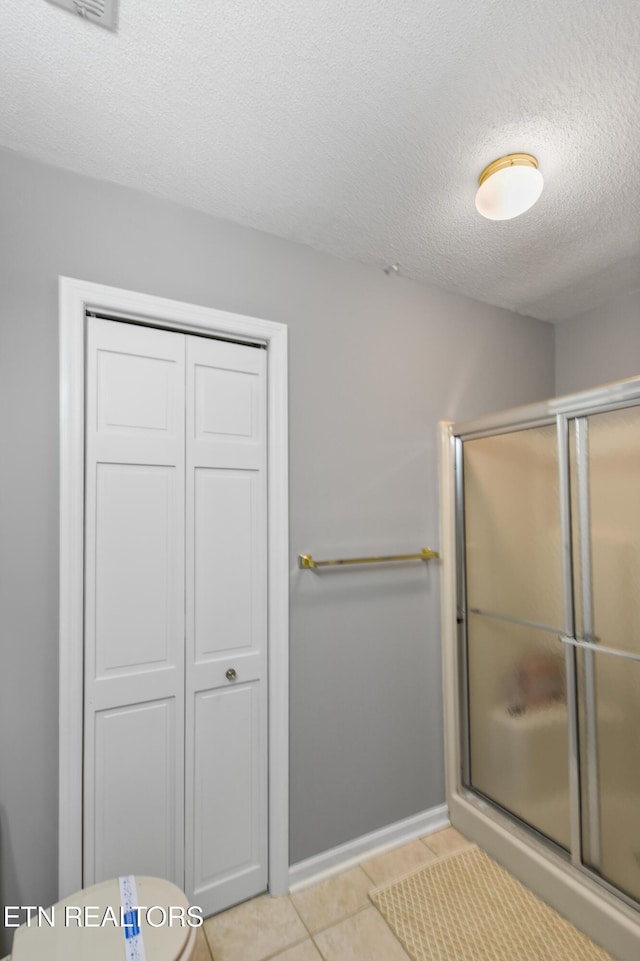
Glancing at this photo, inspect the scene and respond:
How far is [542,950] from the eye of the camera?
1.44 m

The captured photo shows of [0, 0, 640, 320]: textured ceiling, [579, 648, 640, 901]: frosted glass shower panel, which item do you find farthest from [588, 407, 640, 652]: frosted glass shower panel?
[0, 0, 640, 320]: textured ceiling

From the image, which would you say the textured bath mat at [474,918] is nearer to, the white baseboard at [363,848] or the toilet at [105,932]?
the white baseboard at [363,848]

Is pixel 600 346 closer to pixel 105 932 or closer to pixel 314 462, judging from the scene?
pixel 314 462

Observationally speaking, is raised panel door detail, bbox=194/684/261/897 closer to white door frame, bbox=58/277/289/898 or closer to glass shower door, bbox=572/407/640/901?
white door frame, bbox=58/277/289/898

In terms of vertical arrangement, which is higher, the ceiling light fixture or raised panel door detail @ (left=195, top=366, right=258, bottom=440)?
the ceiling light fixture

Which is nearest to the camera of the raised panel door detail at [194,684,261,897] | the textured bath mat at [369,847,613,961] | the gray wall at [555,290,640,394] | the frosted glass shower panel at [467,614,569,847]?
the textured bath mat at [369,847,613,961]

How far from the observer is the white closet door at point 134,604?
4.67ft

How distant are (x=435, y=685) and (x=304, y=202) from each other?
6.50 ft

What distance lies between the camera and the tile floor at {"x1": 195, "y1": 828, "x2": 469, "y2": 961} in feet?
4.74

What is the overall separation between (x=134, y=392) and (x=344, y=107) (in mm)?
995

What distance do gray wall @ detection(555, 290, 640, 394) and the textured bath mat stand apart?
2201 mm

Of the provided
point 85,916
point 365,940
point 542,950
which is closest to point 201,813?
point 85,916

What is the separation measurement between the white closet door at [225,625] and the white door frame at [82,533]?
0.14ft

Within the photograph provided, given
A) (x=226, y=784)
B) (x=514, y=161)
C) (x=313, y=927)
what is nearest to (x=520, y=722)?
(x=313, y=927)
